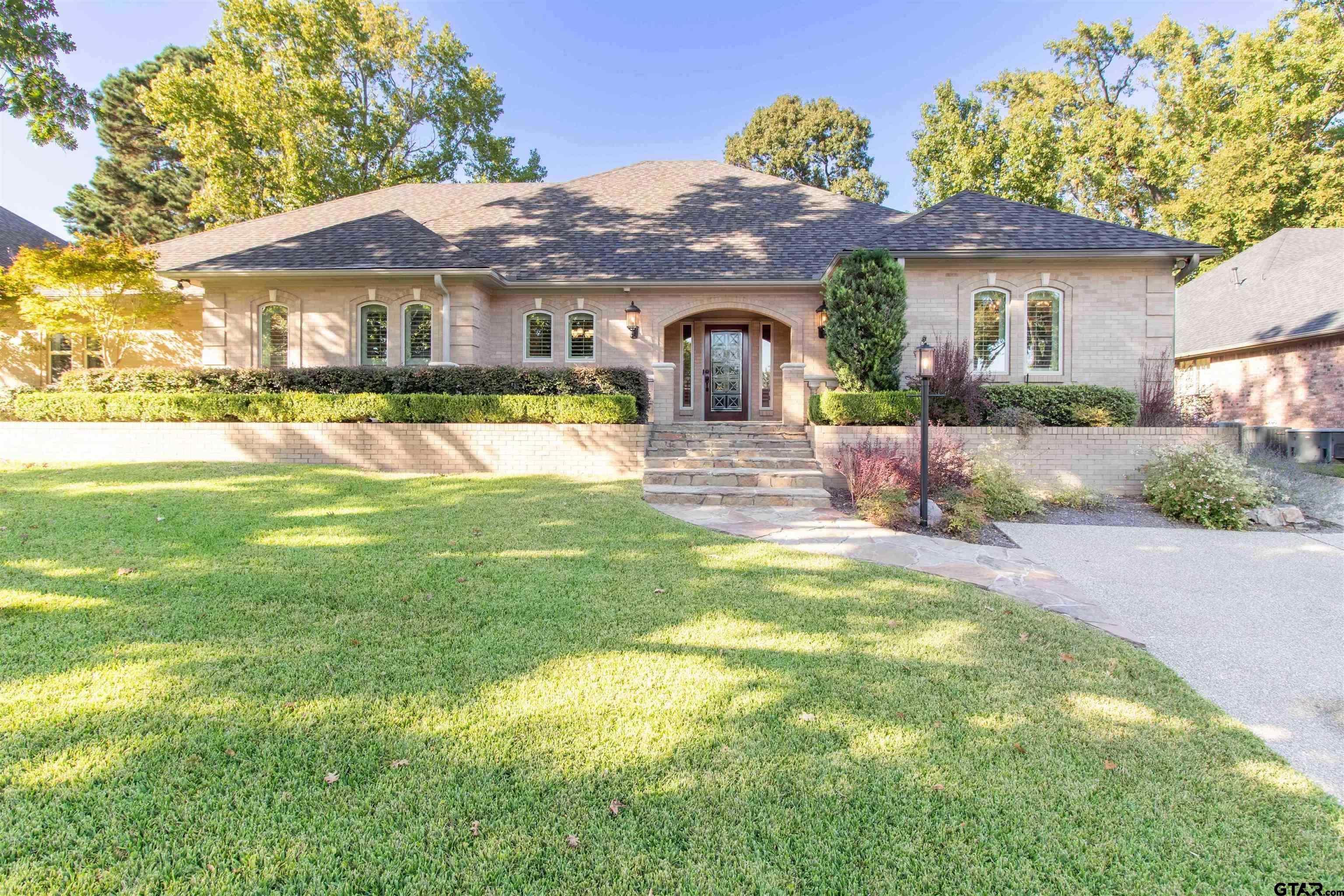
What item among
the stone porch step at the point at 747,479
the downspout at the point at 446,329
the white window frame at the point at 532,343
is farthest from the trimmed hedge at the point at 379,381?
the stone porch step at the point at 747,479

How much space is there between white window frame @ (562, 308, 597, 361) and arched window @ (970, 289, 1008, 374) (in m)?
8.26

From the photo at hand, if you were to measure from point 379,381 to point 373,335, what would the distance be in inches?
92.7

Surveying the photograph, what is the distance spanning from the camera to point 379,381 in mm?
11359

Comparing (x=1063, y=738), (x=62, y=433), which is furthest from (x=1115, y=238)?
(x=62, y=433)

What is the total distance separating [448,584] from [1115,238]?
13.6 m

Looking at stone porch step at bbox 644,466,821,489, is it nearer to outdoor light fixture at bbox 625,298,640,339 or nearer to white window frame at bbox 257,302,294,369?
outdoor light fixture at bbox 625,298,640,339

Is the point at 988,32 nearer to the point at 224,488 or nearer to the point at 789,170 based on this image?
the point at 789,170

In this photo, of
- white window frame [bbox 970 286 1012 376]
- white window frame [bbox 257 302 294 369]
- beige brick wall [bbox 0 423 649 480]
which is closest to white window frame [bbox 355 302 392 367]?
white window frame [bbox 257 302 294 369]

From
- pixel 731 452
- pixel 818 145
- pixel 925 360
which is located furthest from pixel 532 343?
pixel 818 145

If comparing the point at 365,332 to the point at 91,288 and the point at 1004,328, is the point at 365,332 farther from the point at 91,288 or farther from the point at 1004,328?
the point at 1004,328

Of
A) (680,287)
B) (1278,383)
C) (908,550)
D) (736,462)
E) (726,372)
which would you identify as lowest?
(908,550)

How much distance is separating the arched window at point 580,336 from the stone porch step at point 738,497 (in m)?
5.96

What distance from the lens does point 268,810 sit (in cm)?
212

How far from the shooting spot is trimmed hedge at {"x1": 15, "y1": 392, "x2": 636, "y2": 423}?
1031 centimetres
